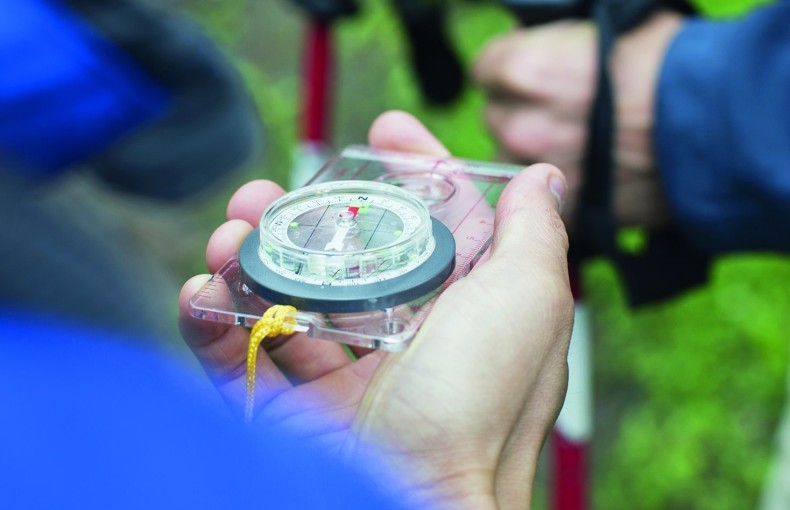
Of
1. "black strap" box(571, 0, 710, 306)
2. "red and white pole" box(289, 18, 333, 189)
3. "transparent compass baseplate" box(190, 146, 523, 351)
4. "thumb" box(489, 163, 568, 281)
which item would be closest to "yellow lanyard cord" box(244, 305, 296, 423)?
"transparent compass baseplate" box(190, 146, 523, 351)

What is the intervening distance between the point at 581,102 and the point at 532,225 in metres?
0.47

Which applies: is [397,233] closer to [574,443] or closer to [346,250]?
[346,250]

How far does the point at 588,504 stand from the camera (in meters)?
1.59

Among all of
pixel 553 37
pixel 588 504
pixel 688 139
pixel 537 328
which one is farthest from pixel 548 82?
pixel 588 504

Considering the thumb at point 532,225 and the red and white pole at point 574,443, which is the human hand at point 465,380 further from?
the red and white pole at point 574,443

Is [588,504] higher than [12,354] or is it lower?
lower

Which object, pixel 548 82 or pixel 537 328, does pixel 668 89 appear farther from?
pixel 537 328

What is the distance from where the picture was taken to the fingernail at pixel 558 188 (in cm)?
70

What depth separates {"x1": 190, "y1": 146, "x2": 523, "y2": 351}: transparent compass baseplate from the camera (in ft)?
1.87

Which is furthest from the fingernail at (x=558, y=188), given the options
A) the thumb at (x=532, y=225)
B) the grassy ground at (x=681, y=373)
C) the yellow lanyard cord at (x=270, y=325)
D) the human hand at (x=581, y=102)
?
the grassy ground at (x=681, y=373)

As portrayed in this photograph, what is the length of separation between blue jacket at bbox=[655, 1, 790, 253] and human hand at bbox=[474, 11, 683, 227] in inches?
1.5

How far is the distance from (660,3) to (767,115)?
0.24 m

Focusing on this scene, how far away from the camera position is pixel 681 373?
1.73 m

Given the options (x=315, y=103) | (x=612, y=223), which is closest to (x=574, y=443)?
(x=612, y=223)
